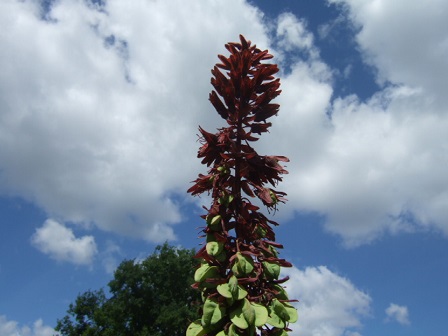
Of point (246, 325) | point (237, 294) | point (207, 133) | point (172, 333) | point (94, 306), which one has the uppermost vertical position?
point (94, 306)

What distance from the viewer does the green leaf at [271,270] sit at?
3.86m

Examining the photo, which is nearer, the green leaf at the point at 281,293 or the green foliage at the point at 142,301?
the green leaf at the point at 281,293

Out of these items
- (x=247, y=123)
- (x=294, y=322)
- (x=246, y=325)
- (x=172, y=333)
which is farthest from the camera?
(x=172, y=333)

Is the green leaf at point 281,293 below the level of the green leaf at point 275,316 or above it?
above

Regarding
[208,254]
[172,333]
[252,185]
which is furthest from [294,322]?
[172,333]

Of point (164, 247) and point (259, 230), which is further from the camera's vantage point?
point (164, 247)

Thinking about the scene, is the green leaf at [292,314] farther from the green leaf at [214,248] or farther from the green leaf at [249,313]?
the green leaf at [214,248]

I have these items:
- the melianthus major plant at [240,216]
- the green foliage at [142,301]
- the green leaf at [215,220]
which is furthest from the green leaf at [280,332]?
the green foliage at [142,301]

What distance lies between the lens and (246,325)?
11.4 ft

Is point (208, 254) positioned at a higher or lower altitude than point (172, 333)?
lower

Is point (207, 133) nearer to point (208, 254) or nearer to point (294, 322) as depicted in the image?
point (208, 254)

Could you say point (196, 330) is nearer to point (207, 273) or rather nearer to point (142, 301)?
point (207, 273)

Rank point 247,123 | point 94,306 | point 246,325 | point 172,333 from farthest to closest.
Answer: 1. point 94,306
2. point 172,333
3. point 247,123
4. point 246,325

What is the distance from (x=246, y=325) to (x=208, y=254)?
68 centimetres
